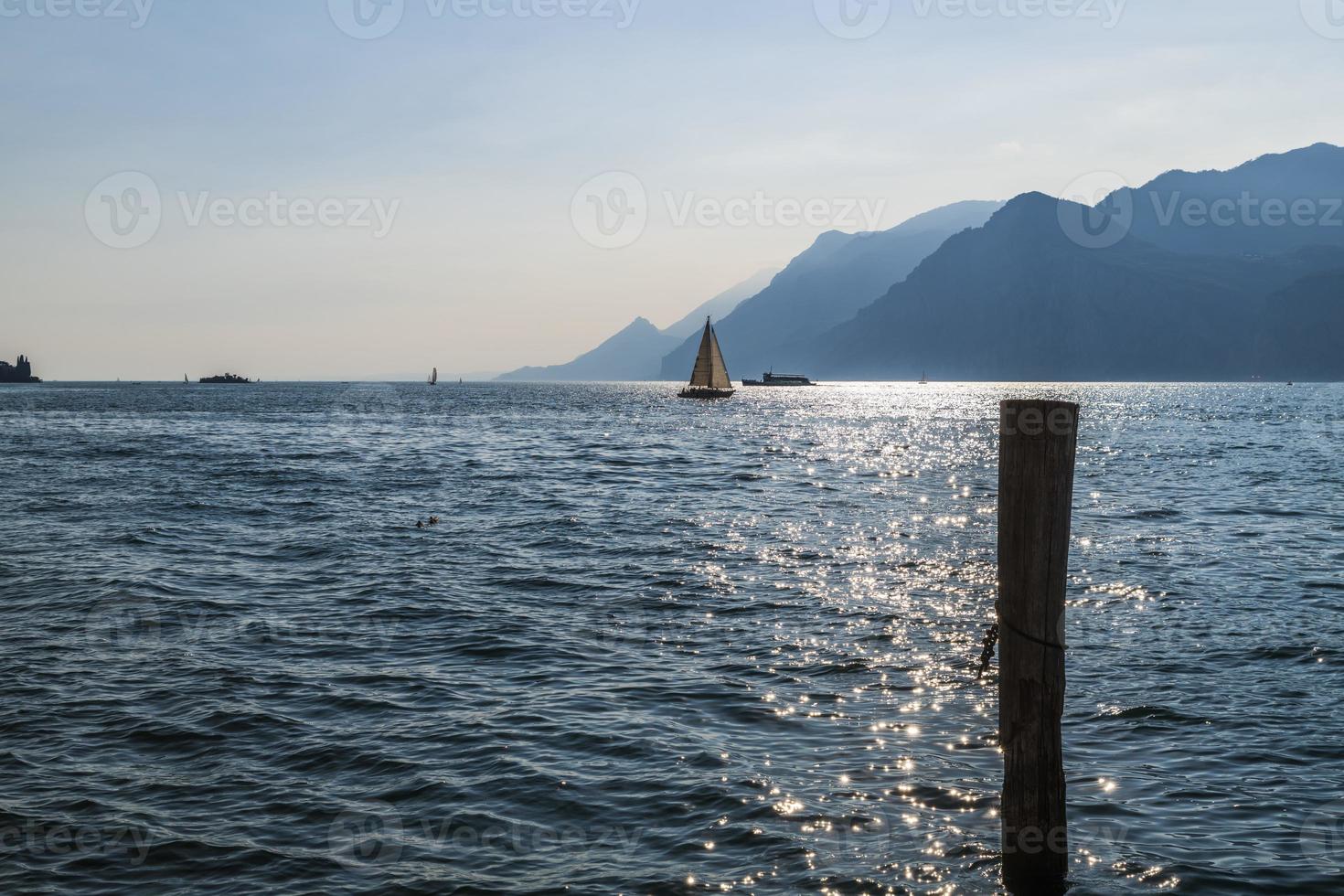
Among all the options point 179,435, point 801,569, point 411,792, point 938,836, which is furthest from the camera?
point 179,435

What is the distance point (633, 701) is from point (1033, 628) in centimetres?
661

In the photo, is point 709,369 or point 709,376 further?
point 709,376

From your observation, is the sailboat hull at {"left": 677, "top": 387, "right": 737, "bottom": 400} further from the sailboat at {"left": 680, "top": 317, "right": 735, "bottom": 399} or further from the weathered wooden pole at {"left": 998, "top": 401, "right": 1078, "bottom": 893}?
the weathered wooden pole at {"left": 998, "top": 401, "right": 1078, "bottom": 893}

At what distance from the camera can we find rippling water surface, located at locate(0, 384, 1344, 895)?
28.0 ft

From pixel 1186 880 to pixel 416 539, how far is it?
21765 millimetres

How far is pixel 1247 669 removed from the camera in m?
13.9

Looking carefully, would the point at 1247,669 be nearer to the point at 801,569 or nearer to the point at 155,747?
the point at 801,569

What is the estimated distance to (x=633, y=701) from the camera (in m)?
12.6

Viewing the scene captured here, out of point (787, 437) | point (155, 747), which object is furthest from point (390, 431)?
point (155, 747)

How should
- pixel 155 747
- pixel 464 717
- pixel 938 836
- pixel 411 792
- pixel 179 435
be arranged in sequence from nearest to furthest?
pixel 938 836, pixel 411 792, pixel 155 747, pixel 464 717, pixel 179 435

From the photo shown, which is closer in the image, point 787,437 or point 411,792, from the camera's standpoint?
point 411,792

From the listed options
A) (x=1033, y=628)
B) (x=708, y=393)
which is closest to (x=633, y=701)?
(x=1033, y=628)

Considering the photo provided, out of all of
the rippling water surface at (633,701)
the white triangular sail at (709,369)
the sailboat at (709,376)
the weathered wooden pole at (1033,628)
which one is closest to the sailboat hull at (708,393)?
the sailboat at (709,376)

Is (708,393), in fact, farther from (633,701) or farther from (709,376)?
(633,701)
